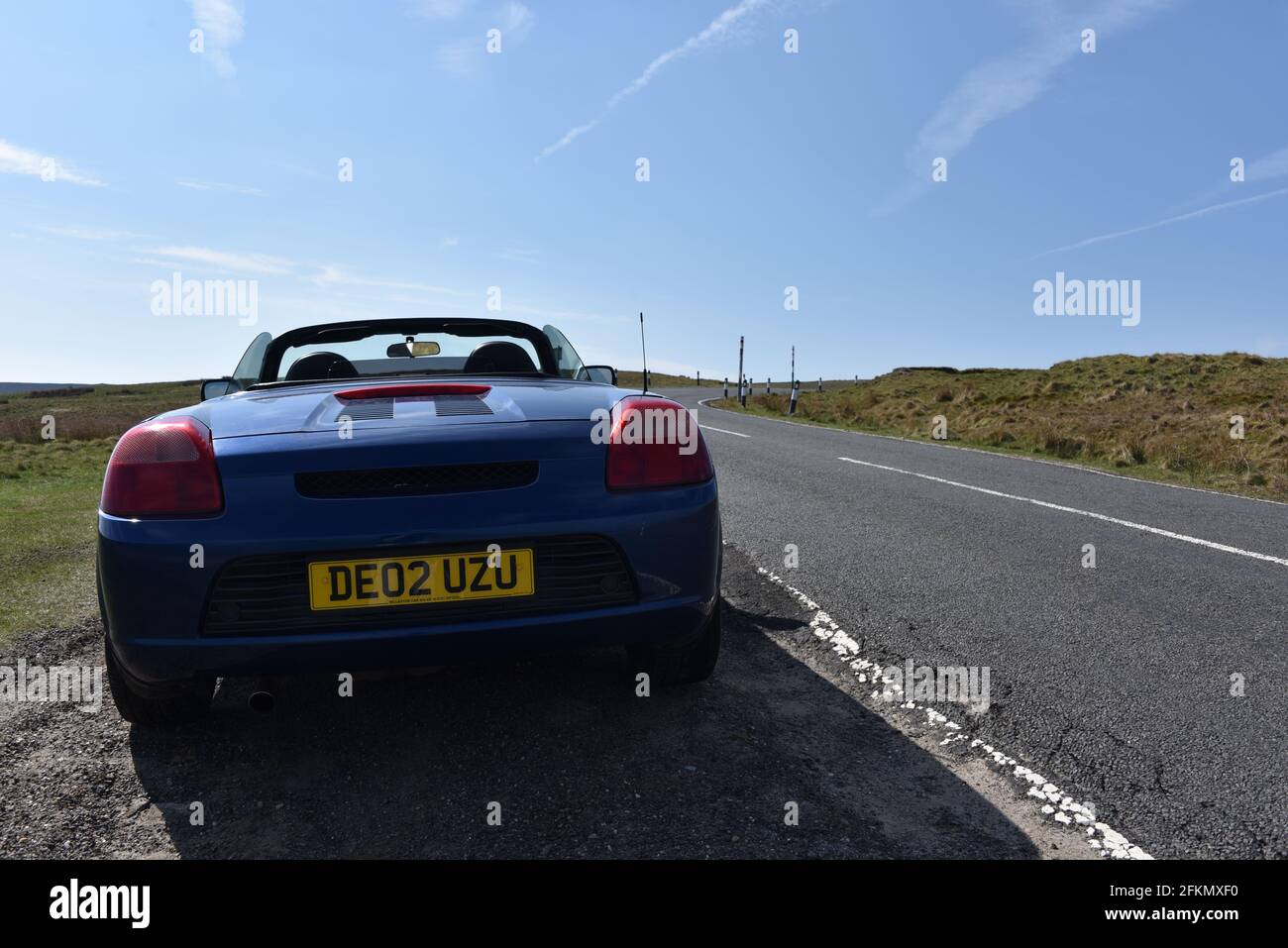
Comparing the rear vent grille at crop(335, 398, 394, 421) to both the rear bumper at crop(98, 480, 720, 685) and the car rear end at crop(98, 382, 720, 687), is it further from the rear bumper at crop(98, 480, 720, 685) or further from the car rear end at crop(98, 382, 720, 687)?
the rear bumper at crop(98, 480, 720, 685)

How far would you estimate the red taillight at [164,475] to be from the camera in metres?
2.31

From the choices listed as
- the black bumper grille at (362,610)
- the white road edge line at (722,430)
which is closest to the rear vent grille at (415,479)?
the black bumper grille at (362,610)

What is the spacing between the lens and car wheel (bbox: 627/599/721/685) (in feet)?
9.53

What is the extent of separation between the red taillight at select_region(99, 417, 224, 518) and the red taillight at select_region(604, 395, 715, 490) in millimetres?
1093

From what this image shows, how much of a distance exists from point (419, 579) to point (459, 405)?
662mm

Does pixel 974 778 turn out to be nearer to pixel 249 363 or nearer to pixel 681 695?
pixel 681 695

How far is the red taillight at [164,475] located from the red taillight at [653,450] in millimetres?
1093

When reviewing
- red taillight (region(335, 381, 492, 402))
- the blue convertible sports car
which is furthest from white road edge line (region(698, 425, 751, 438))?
the blue convertible sports car

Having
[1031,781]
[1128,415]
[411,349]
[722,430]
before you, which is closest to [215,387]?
[411,349]

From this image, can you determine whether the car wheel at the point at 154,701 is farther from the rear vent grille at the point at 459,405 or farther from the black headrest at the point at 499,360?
the black headrest at the point at 499,360

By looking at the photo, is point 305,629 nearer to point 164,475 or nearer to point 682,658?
point 164,475

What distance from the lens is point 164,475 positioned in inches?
92.3
